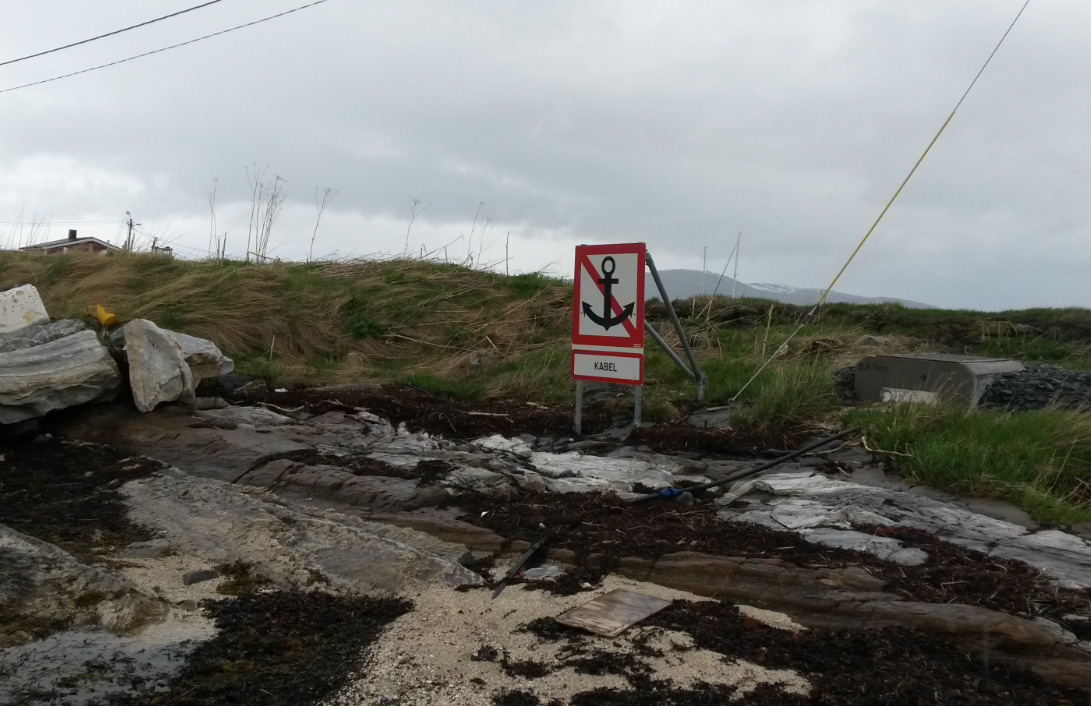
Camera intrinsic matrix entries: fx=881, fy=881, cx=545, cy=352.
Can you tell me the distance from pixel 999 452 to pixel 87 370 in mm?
6990

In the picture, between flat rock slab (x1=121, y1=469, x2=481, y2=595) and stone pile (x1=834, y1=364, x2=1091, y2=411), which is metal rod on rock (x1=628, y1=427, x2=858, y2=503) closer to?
flat rock slab (x1=121, y1=469, x2=481, y2=595)

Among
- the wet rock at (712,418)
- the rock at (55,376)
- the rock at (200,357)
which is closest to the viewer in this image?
the rock at (55,376)

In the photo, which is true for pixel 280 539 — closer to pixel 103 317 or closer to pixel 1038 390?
pixel 103 317

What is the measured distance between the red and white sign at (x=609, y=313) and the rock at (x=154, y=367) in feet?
11.5

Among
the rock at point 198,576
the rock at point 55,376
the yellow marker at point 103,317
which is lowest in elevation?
the rock at point 198,576

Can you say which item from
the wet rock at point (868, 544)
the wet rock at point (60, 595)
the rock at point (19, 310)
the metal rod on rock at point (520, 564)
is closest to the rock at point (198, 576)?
the wet rock at point (60, 595)

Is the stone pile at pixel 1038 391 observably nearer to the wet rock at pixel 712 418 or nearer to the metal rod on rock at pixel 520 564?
the wet rock at pixel 712 418

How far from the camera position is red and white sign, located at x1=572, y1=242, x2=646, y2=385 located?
7938 millimetres

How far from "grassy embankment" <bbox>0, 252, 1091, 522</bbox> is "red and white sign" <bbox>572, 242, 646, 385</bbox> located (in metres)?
0.79

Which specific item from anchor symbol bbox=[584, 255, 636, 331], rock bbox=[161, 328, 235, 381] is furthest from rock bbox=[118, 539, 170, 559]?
anchor symbol bbox=[584, 255, 636, 331]

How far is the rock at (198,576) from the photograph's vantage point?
438 centimetres

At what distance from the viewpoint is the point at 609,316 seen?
8.10 metres

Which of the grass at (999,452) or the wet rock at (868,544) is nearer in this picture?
the wet rock at (868,544)

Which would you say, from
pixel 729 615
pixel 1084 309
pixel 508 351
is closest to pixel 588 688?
pixel 729 615
